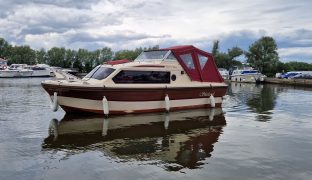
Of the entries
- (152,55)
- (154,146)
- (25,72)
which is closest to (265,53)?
(25,72)

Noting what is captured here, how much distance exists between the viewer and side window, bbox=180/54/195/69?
21019 mm

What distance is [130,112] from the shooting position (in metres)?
18.5

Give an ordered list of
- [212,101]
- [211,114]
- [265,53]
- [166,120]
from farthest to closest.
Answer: [265,53]
[212,101]
[211,114]
[166,120]

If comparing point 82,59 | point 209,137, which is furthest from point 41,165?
point 82,59

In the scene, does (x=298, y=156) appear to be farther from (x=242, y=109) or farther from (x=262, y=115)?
(x=242, y=109)

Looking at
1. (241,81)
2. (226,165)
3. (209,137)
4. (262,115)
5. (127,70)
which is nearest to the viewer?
(226,165)

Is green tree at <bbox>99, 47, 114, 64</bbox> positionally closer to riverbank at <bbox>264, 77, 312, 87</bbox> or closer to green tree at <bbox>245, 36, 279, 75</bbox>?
green tree at <bbox>245, 36, 279, 75</bbox>

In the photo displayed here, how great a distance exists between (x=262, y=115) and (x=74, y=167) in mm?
13107

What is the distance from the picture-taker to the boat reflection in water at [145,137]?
11.2 metres

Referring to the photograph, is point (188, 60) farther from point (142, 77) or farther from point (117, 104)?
point (117, 104)

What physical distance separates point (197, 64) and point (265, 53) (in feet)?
217

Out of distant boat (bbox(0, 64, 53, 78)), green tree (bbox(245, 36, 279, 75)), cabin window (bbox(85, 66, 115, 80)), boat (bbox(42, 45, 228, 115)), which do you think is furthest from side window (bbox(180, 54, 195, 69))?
green tree (bbox(245, 36, 279, 75))

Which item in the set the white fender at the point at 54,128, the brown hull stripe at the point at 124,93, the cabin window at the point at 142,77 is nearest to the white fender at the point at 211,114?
the brown hull stripe at the point at 124,93

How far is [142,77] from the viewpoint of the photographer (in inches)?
741
